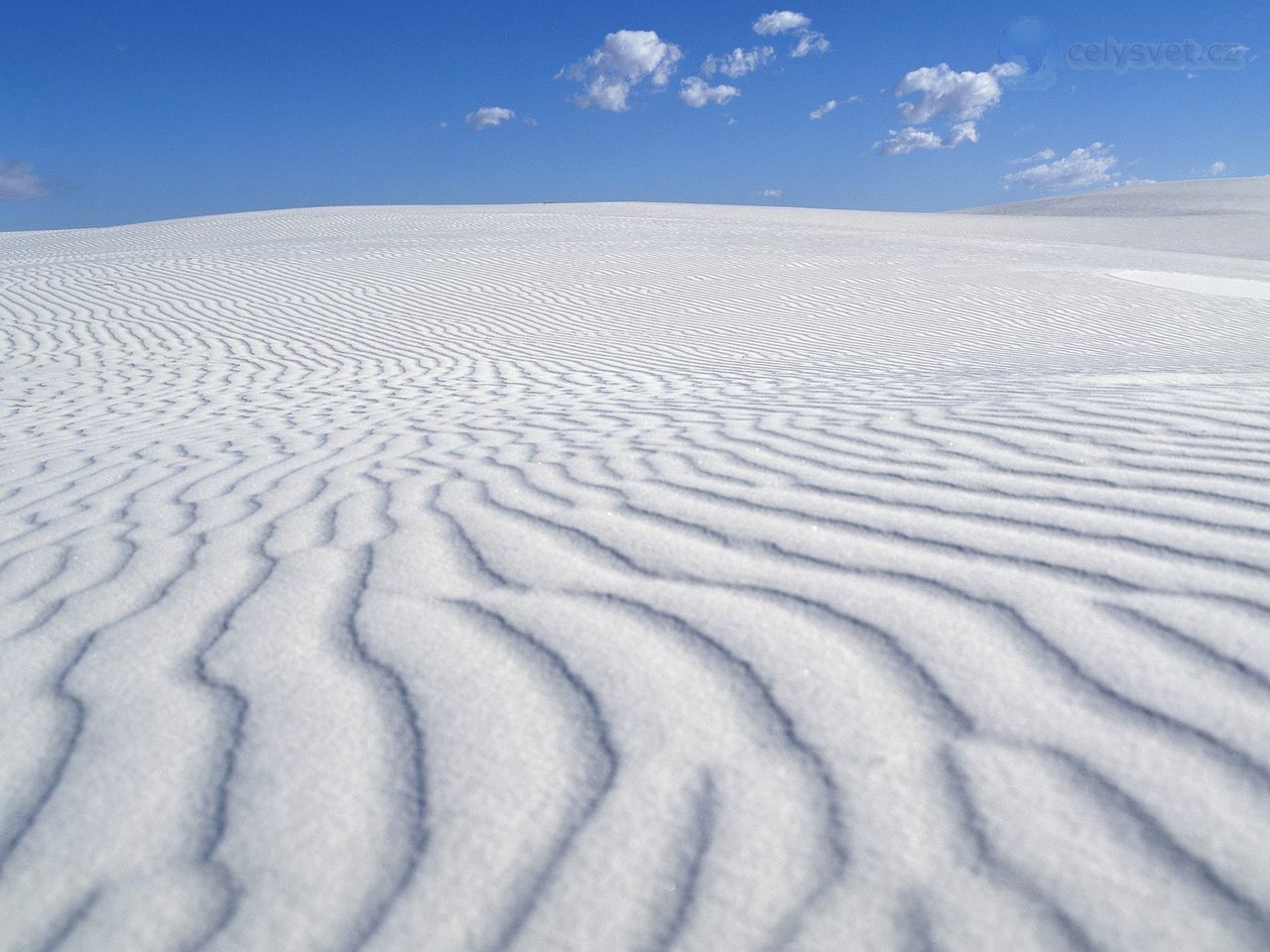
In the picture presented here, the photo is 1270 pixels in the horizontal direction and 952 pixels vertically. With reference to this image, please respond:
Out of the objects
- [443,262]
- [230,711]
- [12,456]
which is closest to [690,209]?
[443,262]

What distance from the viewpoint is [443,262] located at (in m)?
15.2

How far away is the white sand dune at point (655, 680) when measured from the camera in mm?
1355

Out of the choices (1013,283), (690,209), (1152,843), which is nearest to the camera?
(1152,843)

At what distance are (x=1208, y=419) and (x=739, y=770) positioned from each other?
2973 millimetres

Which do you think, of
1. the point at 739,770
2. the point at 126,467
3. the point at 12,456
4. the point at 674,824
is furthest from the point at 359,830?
the point at 12,456

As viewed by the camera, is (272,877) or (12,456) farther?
(12,456)

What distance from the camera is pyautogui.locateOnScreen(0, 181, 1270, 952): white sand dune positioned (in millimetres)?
1355

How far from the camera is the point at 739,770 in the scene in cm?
159

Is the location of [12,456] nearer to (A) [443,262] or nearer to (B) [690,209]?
(A) [443,262]

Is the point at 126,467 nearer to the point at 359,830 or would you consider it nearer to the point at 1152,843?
the point at 359,830

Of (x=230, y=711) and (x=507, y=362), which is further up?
(x=230, y=711)

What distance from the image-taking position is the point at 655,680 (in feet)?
6.10

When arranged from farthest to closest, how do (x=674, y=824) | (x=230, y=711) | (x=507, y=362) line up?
(x=507, y=362) < (x=230, y=711) < (x=674, y=824)

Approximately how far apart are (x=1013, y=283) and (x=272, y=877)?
1292 centimetres
